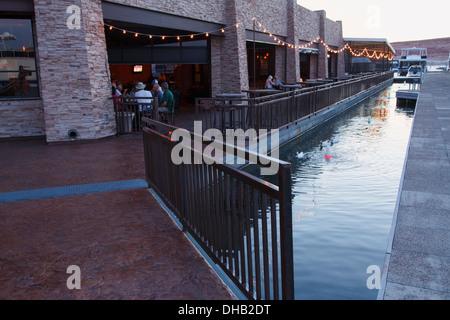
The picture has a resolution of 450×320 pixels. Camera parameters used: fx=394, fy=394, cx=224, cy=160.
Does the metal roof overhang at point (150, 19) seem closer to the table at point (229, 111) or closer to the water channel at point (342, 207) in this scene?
the table at point (229, 111)

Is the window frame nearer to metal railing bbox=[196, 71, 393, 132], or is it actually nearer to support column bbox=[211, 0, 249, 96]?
metal railing bbox=[196, 71, 393, 132]

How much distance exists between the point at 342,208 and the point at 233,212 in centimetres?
395

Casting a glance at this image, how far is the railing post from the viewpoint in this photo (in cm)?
216

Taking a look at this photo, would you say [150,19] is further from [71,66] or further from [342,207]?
[342,207]

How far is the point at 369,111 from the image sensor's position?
19.5m

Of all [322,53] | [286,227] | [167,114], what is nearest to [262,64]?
[322,53]

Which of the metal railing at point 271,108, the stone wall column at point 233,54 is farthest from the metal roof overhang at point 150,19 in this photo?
the metal railing at point 271,108

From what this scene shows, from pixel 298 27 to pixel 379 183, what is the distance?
22.0 metres

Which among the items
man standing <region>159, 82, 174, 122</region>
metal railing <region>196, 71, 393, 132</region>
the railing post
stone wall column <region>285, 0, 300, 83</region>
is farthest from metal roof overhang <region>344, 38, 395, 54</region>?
the railing post

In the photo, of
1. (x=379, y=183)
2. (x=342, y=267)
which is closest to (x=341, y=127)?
(x=379, y=183)

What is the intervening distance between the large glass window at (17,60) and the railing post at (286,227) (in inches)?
424

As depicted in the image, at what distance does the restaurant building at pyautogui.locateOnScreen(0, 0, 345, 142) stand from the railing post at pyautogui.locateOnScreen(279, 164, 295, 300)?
Result: 9178mm

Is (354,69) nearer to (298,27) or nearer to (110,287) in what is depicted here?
(298,27)

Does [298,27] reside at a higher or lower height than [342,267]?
higher
